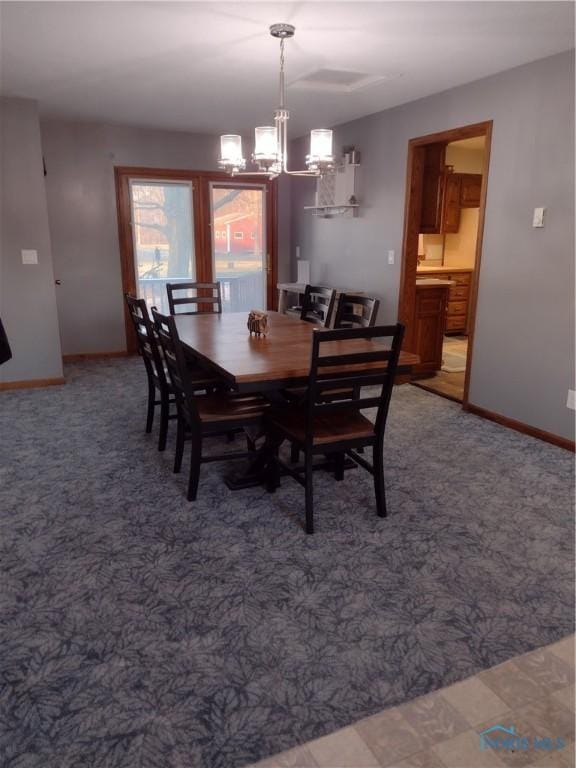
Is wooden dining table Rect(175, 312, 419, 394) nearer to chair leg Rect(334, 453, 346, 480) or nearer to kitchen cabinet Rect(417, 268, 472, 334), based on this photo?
chair leg Rect(334, 453, 346, 480)

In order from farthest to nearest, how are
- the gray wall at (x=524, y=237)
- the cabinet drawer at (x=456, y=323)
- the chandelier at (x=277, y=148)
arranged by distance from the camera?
1. the cabinet drawer at (x=456, y=323)
2. the gray wall at (x=524, y=237)
3. the chandelier at (x=277, y=148)

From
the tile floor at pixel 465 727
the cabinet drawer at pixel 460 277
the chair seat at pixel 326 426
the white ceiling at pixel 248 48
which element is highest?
the white ceiling at pixel 248 48

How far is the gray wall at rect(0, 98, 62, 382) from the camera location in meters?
4.51

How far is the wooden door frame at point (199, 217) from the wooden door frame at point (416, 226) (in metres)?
2.13

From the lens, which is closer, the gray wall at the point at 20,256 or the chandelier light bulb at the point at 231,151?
the chandelier light bulb at the point at 231,151

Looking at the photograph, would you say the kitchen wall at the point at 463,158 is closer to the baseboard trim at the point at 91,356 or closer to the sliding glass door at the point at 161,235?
the sliding glass door at the point at 161,235

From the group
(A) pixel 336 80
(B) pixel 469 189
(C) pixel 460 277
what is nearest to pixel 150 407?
(A) pixel 336 80

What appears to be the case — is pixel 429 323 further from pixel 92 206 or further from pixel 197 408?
pixel 92 206

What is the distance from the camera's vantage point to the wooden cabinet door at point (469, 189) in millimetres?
7066

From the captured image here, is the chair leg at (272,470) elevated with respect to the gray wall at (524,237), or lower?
lower

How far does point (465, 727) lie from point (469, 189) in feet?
22.6

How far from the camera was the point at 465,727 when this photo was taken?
1.54 metres

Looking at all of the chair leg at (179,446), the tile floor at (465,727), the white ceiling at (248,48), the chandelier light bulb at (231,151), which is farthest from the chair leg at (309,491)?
the white ceiling at (248,48)

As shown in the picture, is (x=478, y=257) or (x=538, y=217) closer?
(x=538, y=217)
